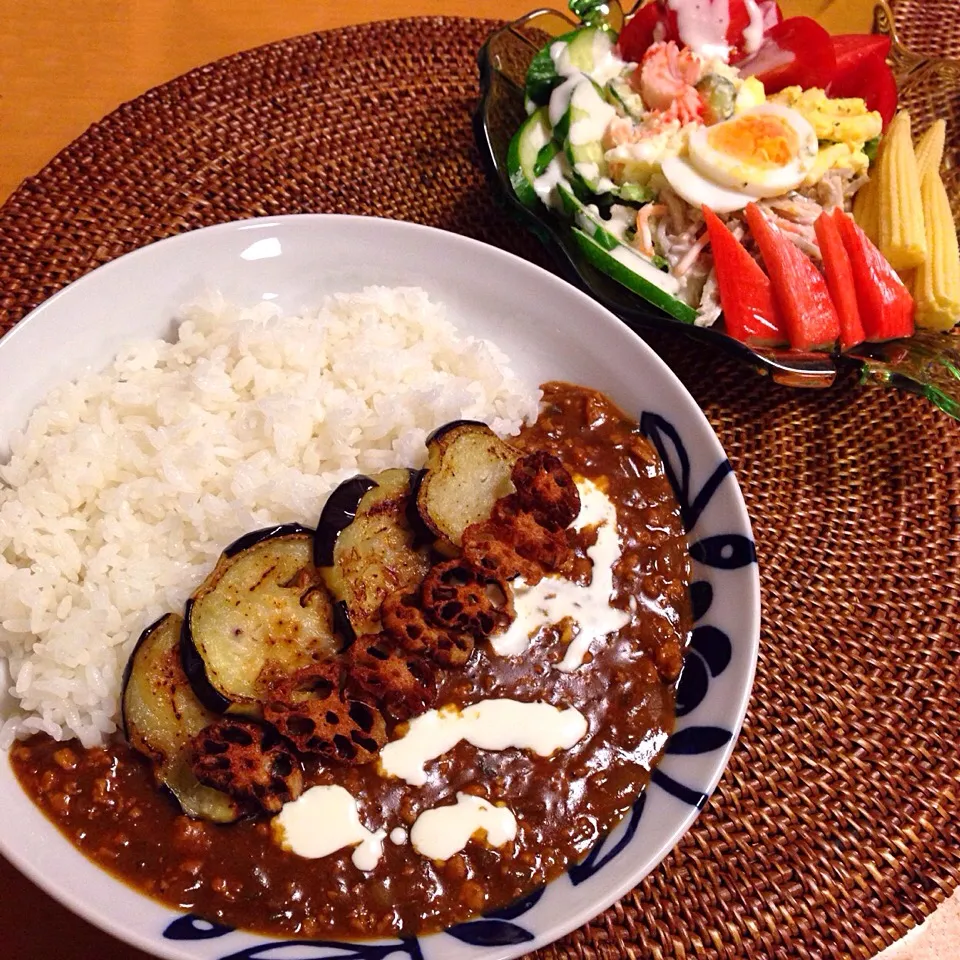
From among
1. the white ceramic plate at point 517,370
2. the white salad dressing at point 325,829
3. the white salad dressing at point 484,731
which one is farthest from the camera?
the white salad dressing at point 484,731

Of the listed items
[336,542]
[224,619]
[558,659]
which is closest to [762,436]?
[558,659]

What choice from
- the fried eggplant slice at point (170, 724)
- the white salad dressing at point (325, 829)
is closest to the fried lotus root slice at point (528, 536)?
the white salad dressing at point (325, 829)

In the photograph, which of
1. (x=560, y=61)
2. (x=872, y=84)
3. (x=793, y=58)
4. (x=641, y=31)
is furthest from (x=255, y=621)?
(x=872, y=84)

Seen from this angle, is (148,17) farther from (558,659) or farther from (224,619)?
(558,659)

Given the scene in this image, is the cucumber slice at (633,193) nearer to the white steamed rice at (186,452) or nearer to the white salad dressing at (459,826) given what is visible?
the white steamed rice at (186,452)

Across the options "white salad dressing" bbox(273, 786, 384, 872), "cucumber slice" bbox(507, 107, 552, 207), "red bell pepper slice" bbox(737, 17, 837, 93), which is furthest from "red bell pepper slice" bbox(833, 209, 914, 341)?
"white salad dressing" bbox(273, 786, 384, 872)

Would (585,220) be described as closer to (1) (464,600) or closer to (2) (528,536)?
(2) (528,536)
